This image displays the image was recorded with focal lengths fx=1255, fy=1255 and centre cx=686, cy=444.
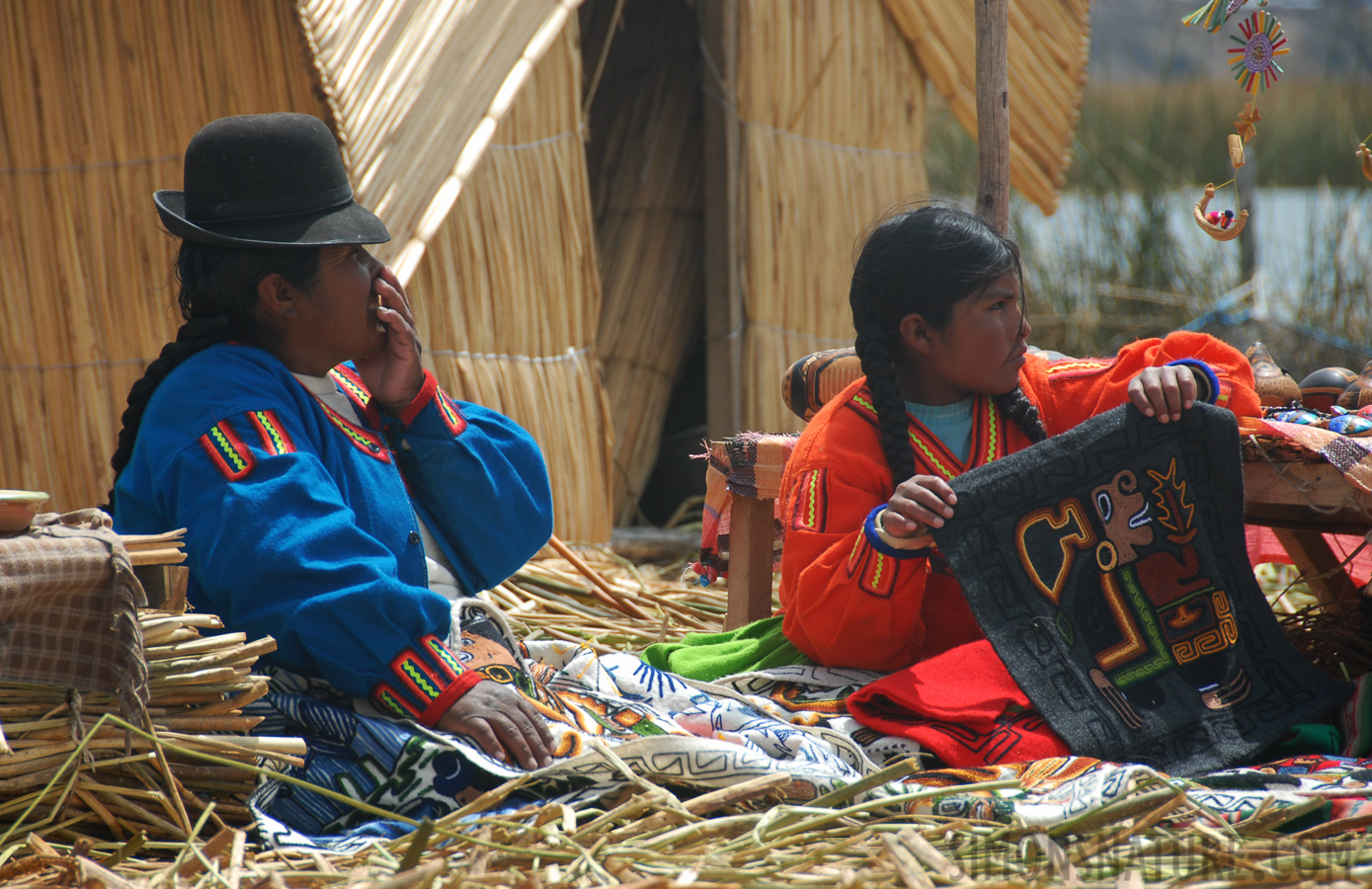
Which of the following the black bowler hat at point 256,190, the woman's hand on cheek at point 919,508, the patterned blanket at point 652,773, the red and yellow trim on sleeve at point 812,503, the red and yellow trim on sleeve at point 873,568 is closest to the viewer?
the patterned blanket at point 652,773

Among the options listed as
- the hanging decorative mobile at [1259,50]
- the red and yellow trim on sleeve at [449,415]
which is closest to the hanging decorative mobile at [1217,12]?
the hanging decorative mobile at [1259,50]

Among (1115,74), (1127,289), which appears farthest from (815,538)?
(1115,74)

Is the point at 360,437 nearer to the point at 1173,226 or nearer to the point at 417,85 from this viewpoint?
the point at 417,85

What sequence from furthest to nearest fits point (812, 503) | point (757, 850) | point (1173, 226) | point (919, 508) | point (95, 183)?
point (1173, 226), point (95, 183), point (812, 503), point (919, 508), point (757, 850)

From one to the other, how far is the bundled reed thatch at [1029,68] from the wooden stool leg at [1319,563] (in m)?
2.19

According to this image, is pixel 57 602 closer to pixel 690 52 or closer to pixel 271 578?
pixel 271 578

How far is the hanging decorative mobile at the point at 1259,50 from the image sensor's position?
2.32m

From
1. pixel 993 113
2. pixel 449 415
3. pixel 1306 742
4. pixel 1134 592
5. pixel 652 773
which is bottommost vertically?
pixel 1306 742

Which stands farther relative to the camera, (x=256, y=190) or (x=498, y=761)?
(x=256, y=190)

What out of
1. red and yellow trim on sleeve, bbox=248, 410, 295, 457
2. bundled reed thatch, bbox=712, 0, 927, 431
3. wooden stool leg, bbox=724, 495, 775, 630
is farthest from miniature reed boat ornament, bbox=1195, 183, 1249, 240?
bundled reed thatch, bbox=712, 0, 927, 431

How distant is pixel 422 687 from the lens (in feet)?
6.13

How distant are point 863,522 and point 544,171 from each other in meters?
2.51

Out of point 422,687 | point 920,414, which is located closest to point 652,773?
point 422,687

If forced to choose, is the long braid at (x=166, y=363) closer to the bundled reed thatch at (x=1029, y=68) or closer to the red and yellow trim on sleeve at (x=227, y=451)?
the red and yellow trim on sleeve at (x=227, y=451)
